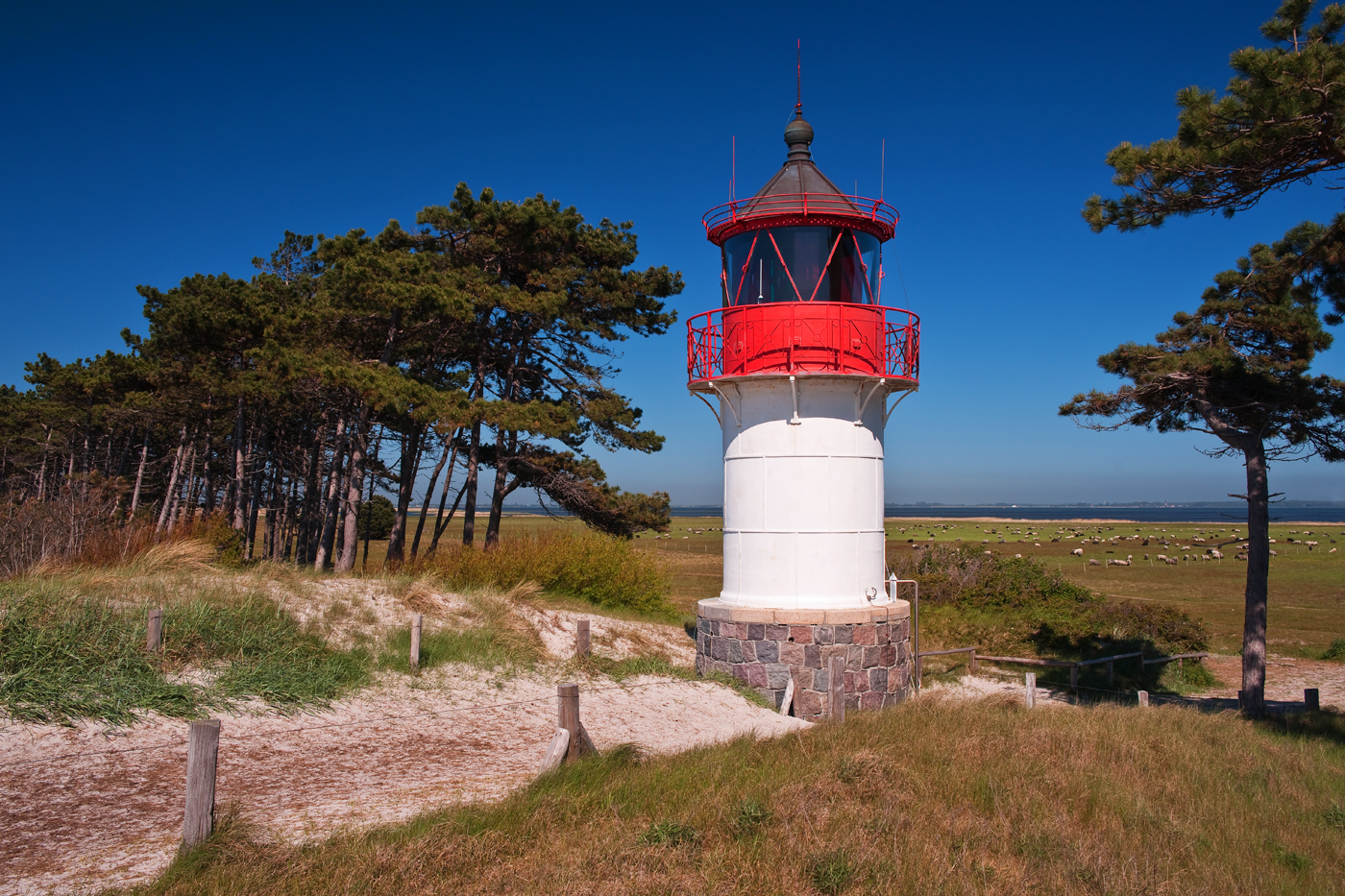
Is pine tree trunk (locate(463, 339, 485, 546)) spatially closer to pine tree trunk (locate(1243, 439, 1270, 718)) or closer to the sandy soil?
pine tree trunk (locate(1243, 439, 1270, 718))

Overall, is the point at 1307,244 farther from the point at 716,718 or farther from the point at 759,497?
the point at 716,718

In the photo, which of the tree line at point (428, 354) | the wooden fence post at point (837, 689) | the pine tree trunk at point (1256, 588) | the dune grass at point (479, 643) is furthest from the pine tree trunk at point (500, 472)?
the pine tree trunk at point (1256, 588)

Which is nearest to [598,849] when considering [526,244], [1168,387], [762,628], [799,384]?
[762,628]

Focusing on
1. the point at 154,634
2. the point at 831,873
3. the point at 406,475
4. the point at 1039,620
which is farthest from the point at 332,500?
the point at 831,873

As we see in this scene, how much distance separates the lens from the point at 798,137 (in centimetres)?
1357

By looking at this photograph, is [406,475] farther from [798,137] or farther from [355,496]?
[798,137]

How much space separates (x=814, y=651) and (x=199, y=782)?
28.1ft

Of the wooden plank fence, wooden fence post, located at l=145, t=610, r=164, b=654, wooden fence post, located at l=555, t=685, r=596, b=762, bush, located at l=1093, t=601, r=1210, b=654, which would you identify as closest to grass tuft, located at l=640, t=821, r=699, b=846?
wooden fence post, located at l=555, t=685, r=596, b=762

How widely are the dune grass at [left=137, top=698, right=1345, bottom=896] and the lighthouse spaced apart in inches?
110

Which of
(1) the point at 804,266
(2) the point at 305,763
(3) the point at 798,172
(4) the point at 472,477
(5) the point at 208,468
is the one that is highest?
(3) the point at 798,172

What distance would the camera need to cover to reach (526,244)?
22734 mm

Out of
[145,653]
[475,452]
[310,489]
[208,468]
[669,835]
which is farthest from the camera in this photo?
[208,468]

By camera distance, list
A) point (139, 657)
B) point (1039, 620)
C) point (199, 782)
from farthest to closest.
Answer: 1. point (1039, 620)
2. point (139, 657)
3. point (199, 782)

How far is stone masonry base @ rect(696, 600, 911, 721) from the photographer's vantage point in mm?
12211
